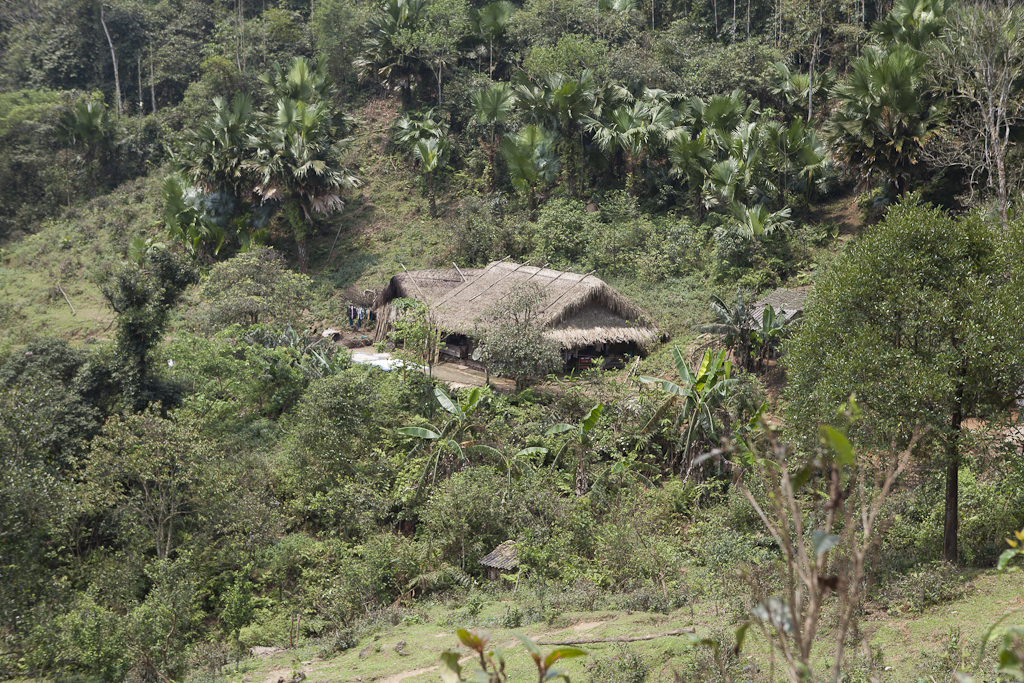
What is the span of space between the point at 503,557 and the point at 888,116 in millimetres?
15044

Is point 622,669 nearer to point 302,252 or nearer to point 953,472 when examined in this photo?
point 953,472

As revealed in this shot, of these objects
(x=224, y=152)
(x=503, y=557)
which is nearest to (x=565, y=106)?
(x=224, y=152)

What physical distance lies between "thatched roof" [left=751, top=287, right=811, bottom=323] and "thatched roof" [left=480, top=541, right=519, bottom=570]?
850 centimetres

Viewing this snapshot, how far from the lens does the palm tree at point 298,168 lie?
2655cm

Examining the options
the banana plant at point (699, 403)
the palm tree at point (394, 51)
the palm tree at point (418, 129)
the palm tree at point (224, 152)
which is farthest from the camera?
the palm tree at point (394, 51)

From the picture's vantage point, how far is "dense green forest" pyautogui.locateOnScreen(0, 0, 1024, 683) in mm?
8344

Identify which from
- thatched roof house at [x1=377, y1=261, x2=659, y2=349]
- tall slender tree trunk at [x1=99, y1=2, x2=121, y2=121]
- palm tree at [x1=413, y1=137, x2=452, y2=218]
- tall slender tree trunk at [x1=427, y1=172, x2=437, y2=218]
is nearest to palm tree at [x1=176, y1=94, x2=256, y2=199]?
palm tree at [x1=413, y1=137, x2=452, y2=218]

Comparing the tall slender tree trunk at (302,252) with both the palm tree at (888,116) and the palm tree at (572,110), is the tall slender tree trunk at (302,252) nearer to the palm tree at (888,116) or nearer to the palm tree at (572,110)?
Result: the palm tree at (572,110)

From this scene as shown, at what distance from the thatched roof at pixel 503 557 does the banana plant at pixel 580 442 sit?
2.04 metres

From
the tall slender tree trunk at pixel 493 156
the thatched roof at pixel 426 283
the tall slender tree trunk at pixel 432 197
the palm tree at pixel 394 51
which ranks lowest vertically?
the thatched roof at pixel 426 283

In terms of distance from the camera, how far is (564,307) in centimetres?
1845

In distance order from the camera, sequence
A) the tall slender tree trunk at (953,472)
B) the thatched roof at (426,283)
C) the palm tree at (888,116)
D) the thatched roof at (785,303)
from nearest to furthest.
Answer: the tall slender tree trunk at (953,472) → the thatched roof at (785,303) → the palm tree at (888,116) → the thatched roof at (426,283)

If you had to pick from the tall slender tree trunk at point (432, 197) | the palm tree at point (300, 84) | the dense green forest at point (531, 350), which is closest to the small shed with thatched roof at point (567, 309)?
the dense green forest at point (531, 350)

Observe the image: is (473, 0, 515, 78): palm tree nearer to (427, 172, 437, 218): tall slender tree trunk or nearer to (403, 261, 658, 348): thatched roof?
(427, 172, 437, 218): tall slender tree trunk
